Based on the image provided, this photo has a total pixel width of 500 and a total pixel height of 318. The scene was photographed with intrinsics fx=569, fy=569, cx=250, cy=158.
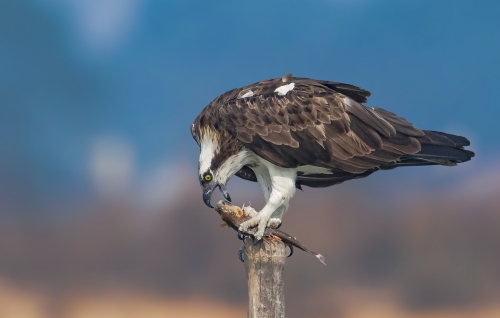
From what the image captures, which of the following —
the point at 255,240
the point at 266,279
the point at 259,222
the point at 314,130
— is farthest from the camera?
the point at 314,130

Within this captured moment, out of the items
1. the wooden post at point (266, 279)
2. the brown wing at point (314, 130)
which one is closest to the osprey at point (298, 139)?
the brown wing at point (314, 130)

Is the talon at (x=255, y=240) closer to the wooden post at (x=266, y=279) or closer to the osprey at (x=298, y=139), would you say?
the wooden post at (x=266, y=279)

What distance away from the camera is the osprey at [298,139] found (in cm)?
422

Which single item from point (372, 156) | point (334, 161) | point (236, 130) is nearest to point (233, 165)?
point (236, 130)

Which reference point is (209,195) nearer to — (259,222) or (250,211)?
(250,211)

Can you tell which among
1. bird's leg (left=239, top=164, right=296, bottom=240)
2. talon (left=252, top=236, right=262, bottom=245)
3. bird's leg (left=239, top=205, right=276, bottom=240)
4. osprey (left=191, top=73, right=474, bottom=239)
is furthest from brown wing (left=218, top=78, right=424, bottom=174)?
talon (left=252, top=236, right=262, bottom=245)

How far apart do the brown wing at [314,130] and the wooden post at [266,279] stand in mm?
697

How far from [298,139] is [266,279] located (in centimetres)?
111

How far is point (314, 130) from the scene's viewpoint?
4293 millimetres

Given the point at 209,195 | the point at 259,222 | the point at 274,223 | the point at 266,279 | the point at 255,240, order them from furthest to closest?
the point at 209,195, the point at 274,223, the point at 259,222, the point at 255,240, the point at 266,279

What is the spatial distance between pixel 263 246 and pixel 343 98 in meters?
1.39

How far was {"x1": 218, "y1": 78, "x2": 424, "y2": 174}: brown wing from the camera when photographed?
4215mm

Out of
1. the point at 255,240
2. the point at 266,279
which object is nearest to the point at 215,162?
the point at 255,240

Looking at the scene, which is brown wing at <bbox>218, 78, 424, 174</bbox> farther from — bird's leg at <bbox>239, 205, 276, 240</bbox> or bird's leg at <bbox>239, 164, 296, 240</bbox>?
bird's leg at <bbox>239, 205, 276, 240</bbox>
